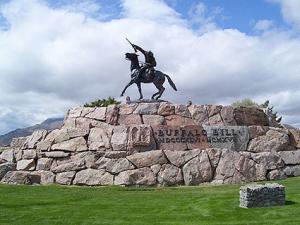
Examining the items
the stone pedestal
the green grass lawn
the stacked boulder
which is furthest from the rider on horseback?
the stone pedestal

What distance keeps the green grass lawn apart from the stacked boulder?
283 centimetres

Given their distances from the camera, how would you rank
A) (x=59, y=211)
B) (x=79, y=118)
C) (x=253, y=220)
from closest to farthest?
(x=253, y=220) → (x=59, y=211) → (x=79, y=118)

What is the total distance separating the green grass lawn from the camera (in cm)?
1194

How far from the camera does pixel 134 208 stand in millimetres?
13789

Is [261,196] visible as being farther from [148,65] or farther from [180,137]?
[148,65]

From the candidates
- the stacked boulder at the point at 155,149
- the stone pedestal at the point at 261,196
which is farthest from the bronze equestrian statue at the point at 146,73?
the stone pedestal at the point at 261,196

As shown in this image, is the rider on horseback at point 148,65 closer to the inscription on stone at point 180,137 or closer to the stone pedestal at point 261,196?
the inscription on stone at point 180,137

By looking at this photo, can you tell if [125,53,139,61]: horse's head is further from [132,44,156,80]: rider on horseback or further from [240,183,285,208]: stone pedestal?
[240,183,285,208]: stone pedestal

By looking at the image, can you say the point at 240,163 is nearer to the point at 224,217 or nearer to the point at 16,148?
the point at 224,217

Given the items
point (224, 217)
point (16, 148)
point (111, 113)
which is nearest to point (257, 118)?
point (111, 113)

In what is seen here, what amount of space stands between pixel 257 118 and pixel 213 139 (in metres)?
3.69

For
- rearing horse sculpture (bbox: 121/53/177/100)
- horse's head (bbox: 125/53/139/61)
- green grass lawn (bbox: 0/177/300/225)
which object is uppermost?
horse's head (bbox: 125/53/139/61)

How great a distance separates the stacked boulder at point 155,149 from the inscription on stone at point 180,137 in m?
0.04

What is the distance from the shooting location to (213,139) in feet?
75.2
